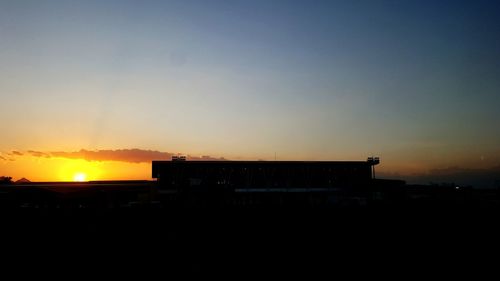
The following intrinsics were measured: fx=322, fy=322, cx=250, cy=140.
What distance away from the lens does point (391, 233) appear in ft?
97.1

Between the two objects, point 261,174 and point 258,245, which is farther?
point 261,174

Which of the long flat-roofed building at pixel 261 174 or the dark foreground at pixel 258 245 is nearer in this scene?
the dark foreground at pixel 258 245

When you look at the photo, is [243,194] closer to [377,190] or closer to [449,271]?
[377,190]

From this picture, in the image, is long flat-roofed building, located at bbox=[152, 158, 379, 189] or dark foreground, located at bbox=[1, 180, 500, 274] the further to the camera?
long flat-roofed building, located at bbox=[152, 158, 379, 189]

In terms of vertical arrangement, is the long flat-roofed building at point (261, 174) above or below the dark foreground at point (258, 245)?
above

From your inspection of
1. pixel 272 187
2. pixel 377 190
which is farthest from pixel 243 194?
pixel 377 190

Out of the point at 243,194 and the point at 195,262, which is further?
the point at 243,194

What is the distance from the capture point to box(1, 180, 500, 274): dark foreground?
19391 millimetres

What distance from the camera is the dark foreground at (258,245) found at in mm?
19391

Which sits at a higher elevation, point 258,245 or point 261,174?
point 261,174

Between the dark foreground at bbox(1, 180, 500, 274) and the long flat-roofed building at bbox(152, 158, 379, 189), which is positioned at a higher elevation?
the long flat-roofed building at bbox(152, 158, 379, 189)

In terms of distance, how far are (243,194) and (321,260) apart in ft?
174

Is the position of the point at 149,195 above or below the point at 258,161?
below

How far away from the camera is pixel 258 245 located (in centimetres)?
2491
